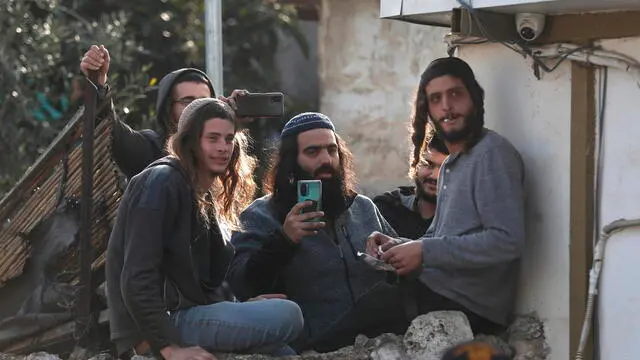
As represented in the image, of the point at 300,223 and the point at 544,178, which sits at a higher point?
the point at 544,178

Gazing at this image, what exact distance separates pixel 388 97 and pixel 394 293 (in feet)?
19.8

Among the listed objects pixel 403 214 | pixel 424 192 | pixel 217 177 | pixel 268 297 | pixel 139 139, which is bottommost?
pixel 268 297

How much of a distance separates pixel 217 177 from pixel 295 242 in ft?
1.34

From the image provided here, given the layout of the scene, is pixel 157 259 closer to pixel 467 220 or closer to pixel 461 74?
pixel 467 220

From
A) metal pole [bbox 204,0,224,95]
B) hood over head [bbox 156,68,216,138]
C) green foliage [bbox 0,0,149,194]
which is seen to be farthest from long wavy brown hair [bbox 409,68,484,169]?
green foliage [bbox 0,0,149,194]

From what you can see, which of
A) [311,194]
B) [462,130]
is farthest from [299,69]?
[462,130]

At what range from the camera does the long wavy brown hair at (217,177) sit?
16.5 ft

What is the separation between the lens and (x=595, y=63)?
4922mm

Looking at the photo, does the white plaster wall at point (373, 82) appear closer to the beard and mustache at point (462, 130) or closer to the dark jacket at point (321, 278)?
the dark jacket at point (321, 278)

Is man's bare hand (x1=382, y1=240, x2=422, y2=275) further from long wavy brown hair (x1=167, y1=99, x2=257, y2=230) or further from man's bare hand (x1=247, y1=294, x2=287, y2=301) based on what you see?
long wavy brown hair (x1=167, y1=99, x2=257, y2=230)

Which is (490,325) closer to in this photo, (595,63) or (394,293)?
(394,293)

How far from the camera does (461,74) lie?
512 centimetres

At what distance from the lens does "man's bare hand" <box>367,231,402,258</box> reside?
5.12 m

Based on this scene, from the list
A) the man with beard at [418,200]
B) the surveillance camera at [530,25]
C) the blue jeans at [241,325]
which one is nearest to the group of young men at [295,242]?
the blue jeans at [241,325]
